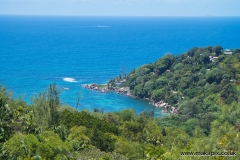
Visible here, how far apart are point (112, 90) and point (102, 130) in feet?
101

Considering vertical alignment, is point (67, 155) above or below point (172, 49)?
above

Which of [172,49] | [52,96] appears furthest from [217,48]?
[52,96]

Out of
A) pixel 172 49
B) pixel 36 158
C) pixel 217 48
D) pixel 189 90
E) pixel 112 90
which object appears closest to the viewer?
pixel 36 158

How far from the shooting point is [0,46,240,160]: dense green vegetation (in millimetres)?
11914

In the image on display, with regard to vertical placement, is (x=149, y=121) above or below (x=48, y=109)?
below

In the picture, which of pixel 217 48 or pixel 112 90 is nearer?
pixel 112 90

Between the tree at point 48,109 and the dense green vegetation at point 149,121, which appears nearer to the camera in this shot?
the dense green vegetation at point 149,121

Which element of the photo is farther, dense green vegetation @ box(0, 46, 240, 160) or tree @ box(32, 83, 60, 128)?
tree @ box(32, 83, 60, 128)

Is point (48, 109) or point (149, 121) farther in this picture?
point (149, 121)

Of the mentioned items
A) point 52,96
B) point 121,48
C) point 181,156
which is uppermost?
point 181,156

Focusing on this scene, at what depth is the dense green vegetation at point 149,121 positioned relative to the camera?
39.1 feet

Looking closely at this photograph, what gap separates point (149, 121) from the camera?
2903 cm

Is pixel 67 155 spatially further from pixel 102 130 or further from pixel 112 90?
pixel 112 90

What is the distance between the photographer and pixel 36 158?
9.82 metres
